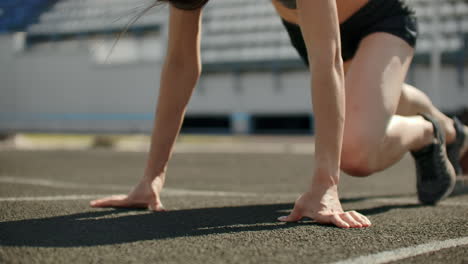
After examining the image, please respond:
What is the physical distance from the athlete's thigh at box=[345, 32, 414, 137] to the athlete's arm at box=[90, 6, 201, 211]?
0.82 meters

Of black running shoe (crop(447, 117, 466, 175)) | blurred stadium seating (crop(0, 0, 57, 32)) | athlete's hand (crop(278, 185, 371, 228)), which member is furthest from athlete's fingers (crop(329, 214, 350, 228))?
blurred stadium seating (crop(0, 0, 57, 32))

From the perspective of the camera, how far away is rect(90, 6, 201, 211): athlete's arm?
9.36ft

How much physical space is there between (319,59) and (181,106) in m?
0.87

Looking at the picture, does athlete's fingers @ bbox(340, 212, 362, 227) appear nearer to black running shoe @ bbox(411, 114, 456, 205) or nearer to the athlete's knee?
the athlete's knee

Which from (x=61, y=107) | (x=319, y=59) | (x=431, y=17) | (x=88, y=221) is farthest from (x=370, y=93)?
(x=61, y=107)

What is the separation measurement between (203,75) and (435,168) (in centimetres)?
3906

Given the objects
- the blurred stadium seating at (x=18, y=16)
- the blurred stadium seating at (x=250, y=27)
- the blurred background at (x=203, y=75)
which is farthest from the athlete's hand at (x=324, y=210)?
the blurred stadium seating at (x=250, y=27)

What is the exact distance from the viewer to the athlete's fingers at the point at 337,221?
89.1 inches

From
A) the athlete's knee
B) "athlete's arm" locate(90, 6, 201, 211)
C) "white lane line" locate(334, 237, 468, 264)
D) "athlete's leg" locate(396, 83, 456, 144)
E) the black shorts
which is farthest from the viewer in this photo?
"athlete's leg" locate(396, 83, 456, 144)

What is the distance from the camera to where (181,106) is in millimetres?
2975

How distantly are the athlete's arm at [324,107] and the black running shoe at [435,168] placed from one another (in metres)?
0.96

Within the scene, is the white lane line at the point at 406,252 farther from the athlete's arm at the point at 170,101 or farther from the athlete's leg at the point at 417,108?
the athlete's leg at the point at 417,108

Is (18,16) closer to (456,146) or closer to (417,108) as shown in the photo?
(417,108)

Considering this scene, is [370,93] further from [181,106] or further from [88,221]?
[88,221]
